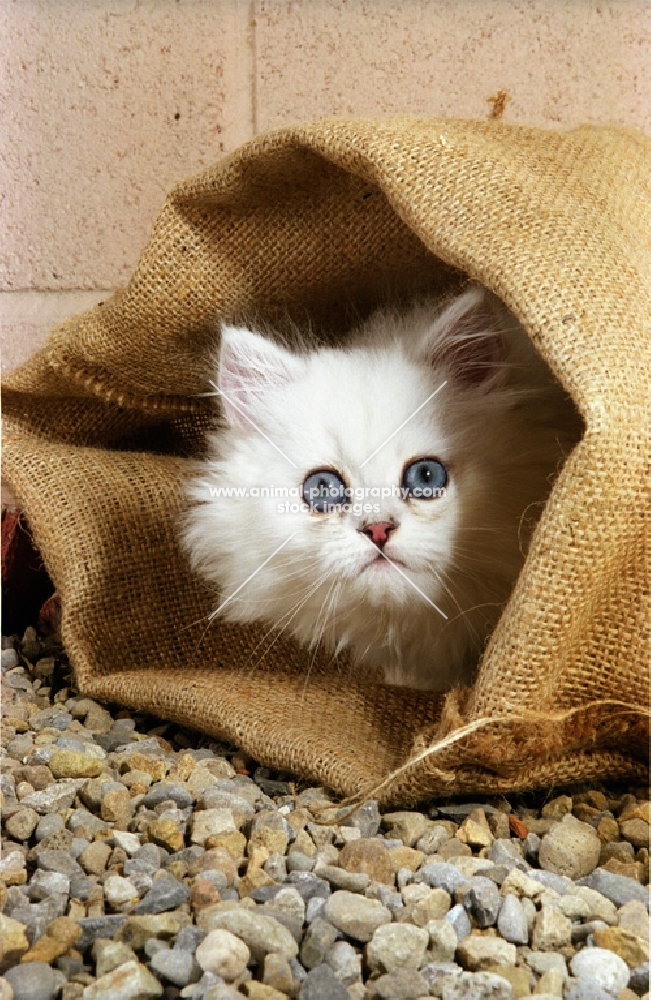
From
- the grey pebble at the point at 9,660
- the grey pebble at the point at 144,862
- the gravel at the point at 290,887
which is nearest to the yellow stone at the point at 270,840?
the gravel at the point at 290,887

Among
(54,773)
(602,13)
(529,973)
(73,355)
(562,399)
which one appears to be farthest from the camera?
(602,13)

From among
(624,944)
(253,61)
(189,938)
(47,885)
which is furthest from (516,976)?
(253,61)

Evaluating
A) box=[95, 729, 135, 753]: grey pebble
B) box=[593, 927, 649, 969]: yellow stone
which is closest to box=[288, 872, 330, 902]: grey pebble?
box=[593, 927, 649, 969]: yellow stone

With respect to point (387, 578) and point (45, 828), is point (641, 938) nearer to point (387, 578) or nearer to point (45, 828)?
point (387, 578)

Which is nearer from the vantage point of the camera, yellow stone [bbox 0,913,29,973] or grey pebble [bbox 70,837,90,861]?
yellow stone [bbox 0,913,29,973]

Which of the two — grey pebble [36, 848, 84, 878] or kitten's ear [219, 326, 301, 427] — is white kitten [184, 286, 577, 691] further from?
grey pebble [36, 848, 84, 878]

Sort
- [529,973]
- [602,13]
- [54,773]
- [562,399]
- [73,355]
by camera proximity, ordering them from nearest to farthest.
Answer: 1. [529,973]
2. [54,773]
3. [562,399]
4. [73,355]
5. [602,13]

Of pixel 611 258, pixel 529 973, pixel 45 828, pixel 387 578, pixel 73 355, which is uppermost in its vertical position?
pixel 611 258

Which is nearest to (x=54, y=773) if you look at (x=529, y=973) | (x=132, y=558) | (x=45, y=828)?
(x=45, y=828)

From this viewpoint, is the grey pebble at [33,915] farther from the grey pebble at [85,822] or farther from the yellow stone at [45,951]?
the grey pebble at [85,822]
